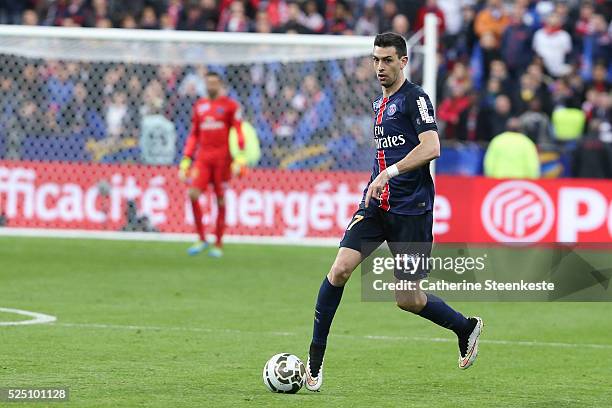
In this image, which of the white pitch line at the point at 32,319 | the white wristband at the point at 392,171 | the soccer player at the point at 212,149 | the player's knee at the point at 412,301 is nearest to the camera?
the white wristband at the point at 392,171

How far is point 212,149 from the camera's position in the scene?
58.4ft

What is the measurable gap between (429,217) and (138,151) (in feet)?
36.5

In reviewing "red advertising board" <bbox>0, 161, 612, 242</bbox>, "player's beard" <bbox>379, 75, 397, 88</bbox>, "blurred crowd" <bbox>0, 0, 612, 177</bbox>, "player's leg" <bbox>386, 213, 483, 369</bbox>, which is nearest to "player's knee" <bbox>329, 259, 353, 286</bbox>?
"player's leg" <bbox>386, 213, 483, 369</bbox>

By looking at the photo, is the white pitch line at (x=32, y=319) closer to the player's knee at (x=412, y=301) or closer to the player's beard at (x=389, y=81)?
the player's knee at (x=412, y=301)

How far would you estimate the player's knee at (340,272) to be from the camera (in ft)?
27.2

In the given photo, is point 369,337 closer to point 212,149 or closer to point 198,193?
point 198,193

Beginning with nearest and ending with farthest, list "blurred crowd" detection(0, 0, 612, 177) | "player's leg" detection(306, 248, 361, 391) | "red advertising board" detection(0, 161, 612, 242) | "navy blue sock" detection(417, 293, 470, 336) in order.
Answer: "player's leg" detection(306, 248, 361, 391), "navy blue sock" detection(417, 293, 470, 336), "red advertising board" detection(0, 161, 612, 242), "blurred crowd" detection(0, 0, 612, 177)

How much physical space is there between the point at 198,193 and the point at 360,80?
128 inches

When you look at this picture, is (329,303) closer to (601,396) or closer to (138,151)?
(601,396)

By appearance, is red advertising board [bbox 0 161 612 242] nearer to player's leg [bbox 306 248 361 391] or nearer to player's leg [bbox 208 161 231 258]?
player's leg [bbox 208 161 231 258]

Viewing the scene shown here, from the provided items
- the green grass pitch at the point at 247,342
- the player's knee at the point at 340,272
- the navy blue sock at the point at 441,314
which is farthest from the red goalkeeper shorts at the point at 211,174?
the player's knee at the point at 340,272

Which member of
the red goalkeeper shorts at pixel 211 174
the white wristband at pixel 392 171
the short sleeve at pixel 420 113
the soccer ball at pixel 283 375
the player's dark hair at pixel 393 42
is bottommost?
the soccer ball at pixel 283 375

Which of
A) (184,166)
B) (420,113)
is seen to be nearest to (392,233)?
(420,113)

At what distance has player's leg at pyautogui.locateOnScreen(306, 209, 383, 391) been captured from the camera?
8312 millimetres
